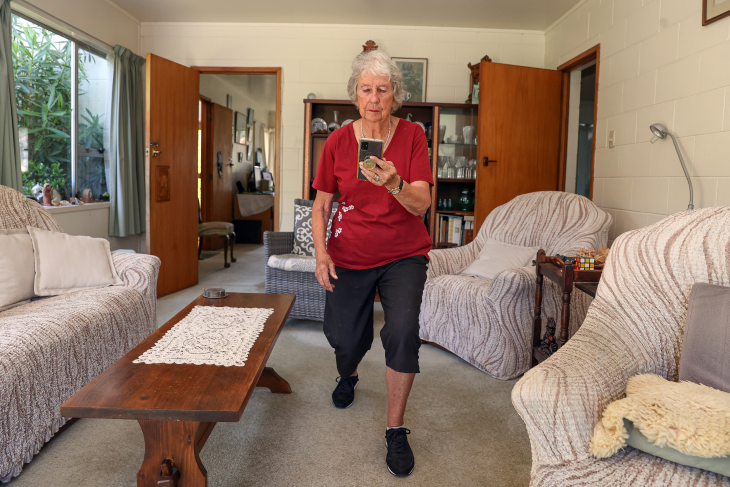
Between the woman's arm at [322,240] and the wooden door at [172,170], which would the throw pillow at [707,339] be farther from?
the wooden door at [172,170]

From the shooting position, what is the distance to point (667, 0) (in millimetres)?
2867

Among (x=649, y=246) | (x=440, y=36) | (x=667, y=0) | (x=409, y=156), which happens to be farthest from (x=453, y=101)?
(x=649, y=246)

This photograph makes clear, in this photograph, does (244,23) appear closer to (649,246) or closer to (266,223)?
(266,223)

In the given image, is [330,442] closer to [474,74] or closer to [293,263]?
[293,263]

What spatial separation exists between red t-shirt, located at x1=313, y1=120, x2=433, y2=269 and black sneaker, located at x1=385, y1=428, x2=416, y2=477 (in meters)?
0.58

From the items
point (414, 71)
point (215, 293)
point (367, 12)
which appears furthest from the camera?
point (414, 71)

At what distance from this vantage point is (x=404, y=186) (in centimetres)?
159

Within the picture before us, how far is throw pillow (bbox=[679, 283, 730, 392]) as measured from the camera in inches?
48.0

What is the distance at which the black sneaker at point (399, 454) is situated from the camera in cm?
173

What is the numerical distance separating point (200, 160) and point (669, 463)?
6787 millimetres

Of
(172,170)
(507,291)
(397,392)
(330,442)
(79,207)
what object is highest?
(172,170)

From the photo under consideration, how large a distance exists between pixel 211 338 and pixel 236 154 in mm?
6970

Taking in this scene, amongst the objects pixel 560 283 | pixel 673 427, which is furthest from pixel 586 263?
pixel 673 427

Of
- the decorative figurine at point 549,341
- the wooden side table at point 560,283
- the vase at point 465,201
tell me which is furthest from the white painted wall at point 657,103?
the vase at point 465,201
